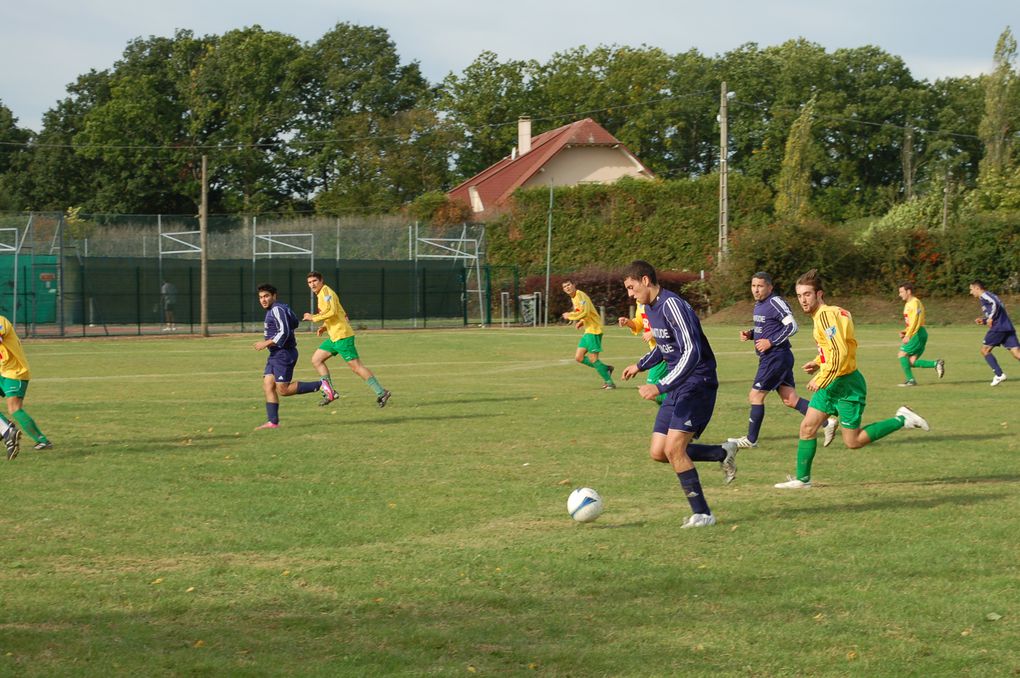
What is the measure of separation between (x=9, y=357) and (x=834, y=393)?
27.4 ft

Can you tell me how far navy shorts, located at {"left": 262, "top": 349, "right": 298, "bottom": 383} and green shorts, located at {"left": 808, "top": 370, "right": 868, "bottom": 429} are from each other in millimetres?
7328

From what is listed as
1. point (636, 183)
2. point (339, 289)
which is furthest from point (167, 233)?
point (636, 183)

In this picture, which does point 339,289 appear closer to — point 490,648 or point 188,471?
point 188,471

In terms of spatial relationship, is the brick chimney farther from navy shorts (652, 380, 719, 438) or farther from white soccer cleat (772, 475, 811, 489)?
navy shorts (652, 380, 719, 438)

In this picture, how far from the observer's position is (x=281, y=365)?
601 inches

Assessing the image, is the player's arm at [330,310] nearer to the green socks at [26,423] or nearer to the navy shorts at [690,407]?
the green socks at [26,423]

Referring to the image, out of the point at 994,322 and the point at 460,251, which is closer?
the point at 994,322

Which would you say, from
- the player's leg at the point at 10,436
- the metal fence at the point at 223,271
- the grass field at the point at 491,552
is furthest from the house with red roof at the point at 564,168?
the player's leg at the point at 10,436

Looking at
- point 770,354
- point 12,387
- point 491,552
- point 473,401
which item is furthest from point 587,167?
point 491,552

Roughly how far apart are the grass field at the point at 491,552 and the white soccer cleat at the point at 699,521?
7 cm

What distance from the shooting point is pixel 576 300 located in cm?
2045

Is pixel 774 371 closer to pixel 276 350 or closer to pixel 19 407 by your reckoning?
pixel 276 350

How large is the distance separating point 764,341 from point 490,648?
743cm

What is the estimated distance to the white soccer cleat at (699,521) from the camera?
8.59 m
